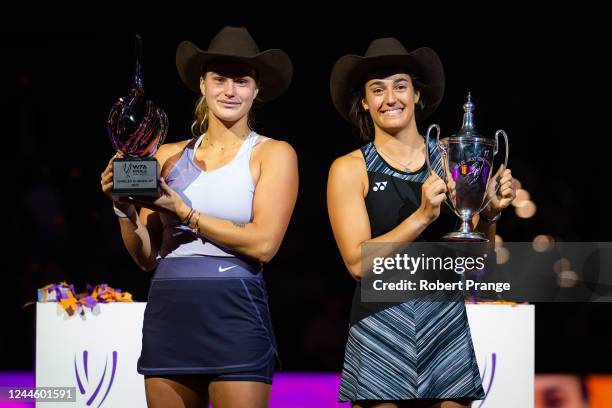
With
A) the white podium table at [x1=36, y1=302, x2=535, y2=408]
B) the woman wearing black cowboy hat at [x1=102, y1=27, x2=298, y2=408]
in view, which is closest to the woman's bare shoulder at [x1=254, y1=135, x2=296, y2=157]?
the woman wearing black cowboy hat at [x1=102, y1=27, x2=298, y2=408]

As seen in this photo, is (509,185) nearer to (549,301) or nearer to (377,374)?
(377,374)

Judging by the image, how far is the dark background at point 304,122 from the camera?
14.8ft

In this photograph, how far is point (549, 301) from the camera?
5043mm

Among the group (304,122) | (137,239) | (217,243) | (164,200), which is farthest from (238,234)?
(304,122)

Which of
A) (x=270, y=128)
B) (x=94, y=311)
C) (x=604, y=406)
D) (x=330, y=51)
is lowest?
(x=604, y=406)

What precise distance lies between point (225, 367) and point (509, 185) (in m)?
0.82

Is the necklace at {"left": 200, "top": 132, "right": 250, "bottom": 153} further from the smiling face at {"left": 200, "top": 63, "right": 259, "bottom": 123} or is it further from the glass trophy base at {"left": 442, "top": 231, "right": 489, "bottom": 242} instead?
the glass trophy base at {"left": 442, "top": 231, "right": 489, "bottom": 242}

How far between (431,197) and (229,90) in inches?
23.0

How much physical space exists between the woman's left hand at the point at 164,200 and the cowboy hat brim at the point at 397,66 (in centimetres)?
58

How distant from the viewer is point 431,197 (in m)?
2.21

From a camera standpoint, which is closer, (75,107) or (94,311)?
(94,311)

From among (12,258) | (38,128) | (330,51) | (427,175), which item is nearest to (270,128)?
(330,51)

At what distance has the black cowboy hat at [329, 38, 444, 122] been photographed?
8.03ft

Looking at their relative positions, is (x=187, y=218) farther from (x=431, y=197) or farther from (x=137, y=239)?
(x=431, y=197)
